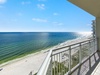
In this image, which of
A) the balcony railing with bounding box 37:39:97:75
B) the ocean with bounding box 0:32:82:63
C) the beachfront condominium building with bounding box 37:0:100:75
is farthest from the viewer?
the ocean with bounding box 0:32:82:63

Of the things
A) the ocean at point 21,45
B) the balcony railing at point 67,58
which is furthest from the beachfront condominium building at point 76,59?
the ocean at point 21,45

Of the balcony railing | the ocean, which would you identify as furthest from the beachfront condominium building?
the ocean

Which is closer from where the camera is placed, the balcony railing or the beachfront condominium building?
the balcony railing

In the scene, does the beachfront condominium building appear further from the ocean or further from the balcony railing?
the ocean

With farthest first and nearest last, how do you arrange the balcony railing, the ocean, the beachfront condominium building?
the ocean, the beachfront condominium building, the balcony railing

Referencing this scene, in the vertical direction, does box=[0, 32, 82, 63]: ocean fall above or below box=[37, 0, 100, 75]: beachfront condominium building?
below

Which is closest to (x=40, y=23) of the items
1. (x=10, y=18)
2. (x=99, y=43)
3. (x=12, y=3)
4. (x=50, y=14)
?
(x=50, y=14)

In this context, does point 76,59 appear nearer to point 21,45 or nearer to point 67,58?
point 67,58

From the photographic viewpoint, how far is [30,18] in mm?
82312

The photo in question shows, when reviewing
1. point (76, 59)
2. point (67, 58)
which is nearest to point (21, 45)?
point (76, 59)

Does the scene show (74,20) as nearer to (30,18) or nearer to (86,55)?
(30,18)

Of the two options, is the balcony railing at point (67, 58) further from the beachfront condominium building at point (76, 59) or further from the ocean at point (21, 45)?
the ocean at point (21, 45)

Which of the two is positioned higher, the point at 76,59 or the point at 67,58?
the point at 67,58

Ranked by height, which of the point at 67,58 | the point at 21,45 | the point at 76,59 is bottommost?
the point at 21,45
